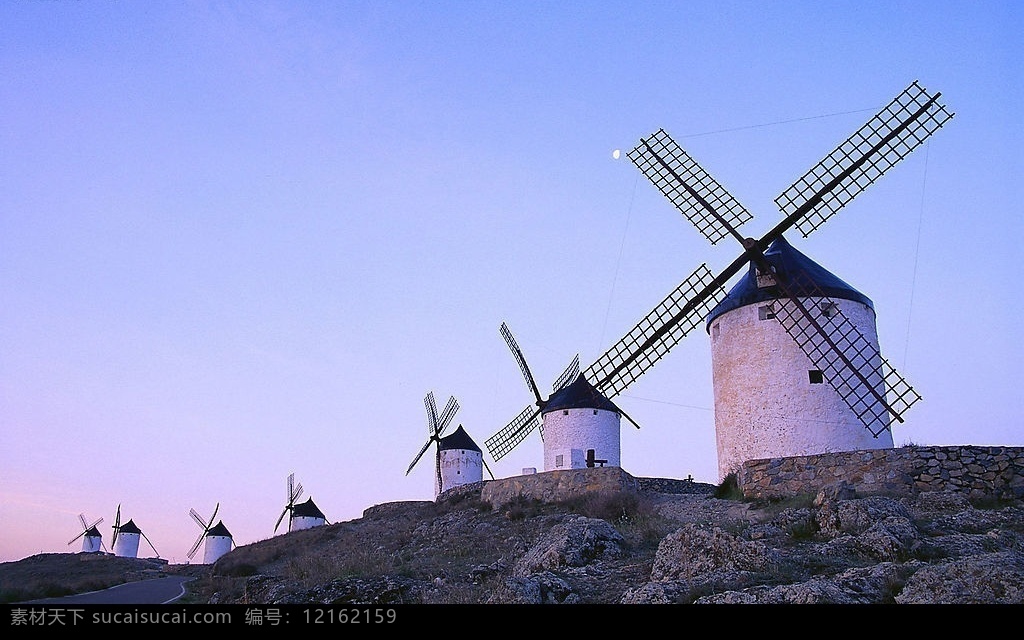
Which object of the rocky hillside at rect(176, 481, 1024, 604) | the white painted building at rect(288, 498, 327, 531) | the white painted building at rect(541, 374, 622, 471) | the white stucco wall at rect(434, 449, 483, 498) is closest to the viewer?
the rocky hillside at rect(176, 481, 1024, 604)

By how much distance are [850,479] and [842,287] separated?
6.16 metres

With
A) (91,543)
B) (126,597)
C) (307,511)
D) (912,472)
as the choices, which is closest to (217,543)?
(307,511)

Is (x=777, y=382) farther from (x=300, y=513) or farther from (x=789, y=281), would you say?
(x=300, y=513)

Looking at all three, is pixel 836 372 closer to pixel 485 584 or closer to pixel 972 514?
pixel 972 514

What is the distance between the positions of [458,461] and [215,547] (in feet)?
106

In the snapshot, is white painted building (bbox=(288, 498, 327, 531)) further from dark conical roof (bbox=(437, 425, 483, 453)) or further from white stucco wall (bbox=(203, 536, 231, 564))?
dark conical roof (bbox=(437, 425, 483, 453))

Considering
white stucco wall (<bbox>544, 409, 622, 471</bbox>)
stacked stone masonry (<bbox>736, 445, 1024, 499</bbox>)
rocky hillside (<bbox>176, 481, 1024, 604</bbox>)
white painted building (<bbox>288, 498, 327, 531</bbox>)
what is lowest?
white painted building (<bbox>288, 498, 327, 531</bbox>)

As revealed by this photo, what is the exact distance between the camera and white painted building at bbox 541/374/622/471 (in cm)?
2927

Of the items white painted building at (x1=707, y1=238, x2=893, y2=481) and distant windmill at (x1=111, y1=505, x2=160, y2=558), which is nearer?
→ white painted building at (x1=707, y1=238, x2=893, y2=481)

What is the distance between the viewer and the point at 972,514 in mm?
12703

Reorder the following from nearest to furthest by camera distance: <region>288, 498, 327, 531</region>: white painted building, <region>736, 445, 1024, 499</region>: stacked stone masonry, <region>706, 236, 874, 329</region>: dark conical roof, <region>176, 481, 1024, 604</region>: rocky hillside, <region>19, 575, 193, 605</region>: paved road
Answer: <region>176, 481, 1024, 604</region>: rocky hillside → <region>736, 445, 1024, 499</region>: stacked stone masonry → <region>19, 575, 193, 605</region>: paved road → <region>706, 236, 874, 329</region>: dark conical roof → <region>288, 498, 327, 531</region>: white painted building

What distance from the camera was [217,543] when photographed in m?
63.1

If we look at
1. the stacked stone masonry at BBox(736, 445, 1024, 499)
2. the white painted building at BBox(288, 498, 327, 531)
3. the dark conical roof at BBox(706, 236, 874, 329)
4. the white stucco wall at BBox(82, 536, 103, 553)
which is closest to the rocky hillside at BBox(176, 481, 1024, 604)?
the stacked stone masonry at BBox(736, 445, 1024, 499)
